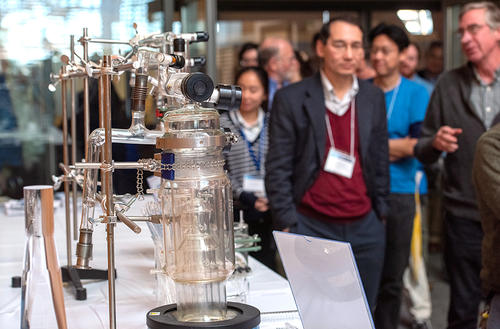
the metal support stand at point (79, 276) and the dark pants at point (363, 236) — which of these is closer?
the metal support stand at point (79, 276)

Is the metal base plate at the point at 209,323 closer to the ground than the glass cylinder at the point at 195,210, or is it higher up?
closer to the ground

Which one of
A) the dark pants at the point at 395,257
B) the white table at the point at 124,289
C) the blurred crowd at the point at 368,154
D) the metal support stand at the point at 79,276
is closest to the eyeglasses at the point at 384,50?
the blurred crowd at the point at 368,154

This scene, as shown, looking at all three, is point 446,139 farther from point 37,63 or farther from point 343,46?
point 37,63

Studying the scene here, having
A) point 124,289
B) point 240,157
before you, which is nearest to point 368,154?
point 240,157

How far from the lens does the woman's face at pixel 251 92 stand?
3484 mm

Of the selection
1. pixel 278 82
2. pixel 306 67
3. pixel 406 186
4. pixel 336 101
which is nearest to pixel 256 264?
pixel 336 101

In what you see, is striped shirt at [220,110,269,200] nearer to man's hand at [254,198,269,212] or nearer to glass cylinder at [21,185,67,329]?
man's hand at [254,198,269,212]

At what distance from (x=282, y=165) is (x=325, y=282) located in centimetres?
156

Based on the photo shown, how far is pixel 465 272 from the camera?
2959 millimetres

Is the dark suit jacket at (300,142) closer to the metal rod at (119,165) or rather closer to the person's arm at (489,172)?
the person's arm at (489,172)

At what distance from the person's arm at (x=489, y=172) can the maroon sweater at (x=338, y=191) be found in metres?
0.69

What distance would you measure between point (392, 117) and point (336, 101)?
0.81 m

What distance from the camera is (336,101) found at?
2.79 m

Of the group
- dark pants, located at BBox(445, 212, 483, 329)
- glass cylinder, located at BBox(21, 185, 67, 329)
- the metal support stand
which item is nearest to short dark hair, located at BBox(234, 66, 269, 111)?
dark pants, located at BBox(445, 212, 483, 329)
